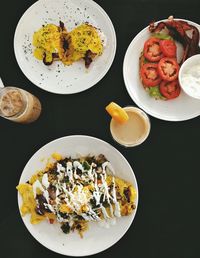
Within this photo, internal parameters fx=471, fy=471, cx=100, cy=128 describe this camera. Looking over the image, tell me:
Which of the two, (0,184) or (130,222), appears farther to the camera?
(0,184)

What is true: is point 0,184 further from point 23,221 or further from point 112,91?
point 112,91

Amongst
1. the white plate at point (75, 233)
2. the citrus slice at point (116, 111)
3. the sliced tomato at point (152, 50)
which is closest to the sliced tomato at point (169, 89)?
the sliced tomato at point (152, 50)

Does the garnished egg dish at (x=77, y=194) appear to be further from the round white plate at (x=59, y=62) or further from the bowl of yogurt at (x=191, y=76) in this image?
the bowl of yogurt at (x=191, y=76)

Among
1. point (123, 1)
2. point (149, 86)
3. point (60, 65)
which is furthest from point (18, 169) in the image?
point (123, 1)

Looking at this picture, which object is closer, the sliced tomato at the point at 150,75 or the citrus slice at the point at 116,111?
the citrus slice at the point at 116,111

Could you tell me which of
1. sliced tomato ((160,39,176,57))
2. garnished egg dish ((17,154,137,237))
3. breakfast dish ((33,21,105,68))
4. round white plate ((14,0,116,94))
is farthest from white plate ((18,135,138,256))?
sliced tomato ((160,39,176,57))

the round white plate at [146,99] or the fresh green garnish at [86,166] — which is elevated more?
the round white plate at [146,99]
